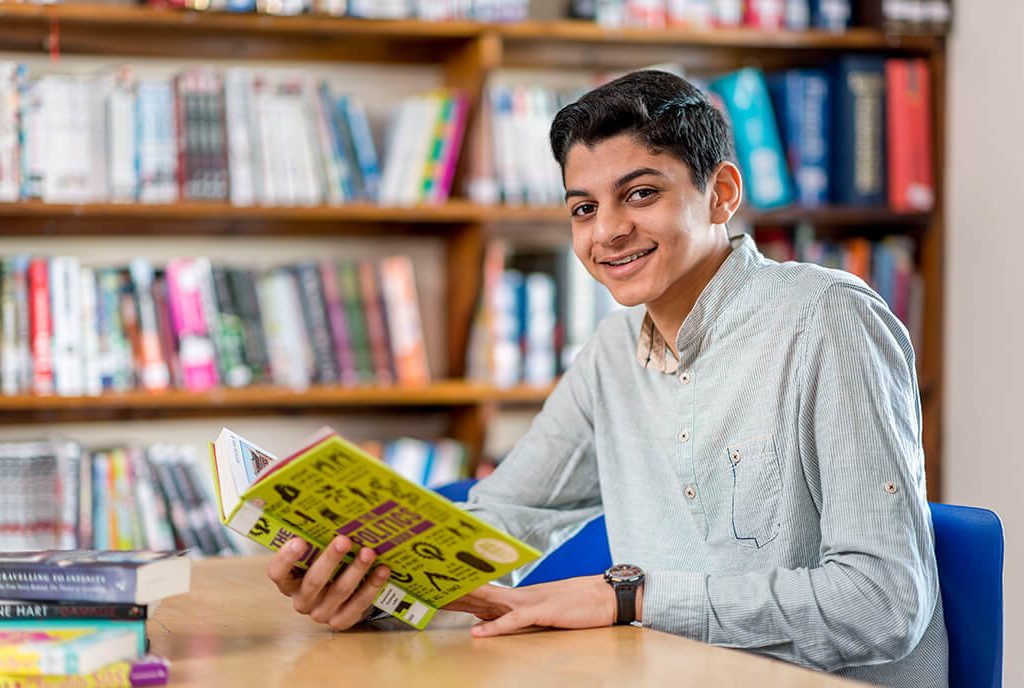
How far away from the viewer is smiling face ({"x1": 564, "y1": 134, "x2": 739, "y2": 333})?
5.20 ft

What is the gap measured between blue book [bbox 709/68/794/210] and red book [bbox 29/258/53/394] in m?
1.65

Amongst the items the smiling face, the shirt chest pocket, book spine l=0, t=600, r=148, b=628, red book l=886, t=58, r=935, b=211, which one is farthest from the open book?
red book l=886, t=58, r=935, b=211

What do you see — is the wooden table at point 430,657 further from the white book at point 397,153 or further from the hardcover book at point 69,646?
the white book at point 397,153

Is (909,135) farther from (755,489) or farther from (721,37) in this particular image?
(755,489)

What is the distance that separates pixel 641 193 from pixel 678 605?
534mm

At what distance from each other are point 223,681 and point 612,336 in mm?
824

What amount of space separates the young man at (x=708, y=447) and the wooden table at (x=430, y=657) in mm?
43

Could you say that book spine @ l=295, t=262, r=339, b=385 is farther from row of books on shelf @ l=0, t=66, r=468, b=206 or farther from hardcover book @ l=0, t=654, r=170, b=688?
hardcover book @ l=0, t=654, r=170, b=688

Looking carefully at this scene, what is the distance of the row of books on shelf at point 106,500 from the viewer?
2709mm

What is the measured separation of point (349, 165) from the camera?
2.93 metres

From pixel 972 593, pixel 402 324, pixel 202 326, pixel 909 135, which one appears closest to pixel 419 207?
pixel 402 324

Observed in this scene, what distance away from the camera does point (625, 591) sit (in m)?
1.36

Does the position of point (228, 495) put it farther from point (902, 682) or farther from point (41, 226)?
point (41, 226)

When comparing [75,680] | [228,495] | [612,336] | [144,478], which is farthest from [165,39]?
[75,680]
